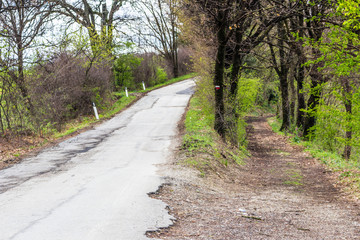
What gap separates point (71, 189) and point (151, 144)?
6.34 meters

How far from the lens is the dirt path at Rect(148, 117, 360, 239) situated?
5.18m

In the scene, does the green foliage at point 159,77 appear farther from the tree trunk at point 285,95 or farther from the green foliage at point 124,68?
the tree trunk at point 285,95

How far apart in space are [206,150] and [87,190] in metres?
5.64

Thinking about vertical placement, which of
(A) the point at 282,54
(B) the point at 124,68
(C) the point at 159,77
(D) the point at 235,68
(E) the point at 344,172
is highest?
(B) the point at 124,68

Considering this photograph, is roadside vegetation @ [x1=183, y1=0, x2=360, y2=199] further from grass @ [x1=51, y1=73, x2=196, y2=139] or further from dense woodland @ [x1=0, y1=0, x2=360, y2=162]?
grass @ [x1=51, y1=73, x2=196, y2=139]

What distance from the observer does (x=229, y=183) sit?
387 inches

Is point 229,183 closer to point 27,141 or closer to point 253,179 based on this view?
point 253,179

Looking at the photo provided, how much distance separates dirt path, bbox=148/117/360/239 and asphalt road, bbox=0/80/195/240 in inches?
19.5

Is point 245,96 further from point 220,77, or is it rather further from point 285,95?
point 285,95

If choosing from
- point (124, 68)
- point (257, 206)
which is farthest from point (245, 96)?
point (124, 68)

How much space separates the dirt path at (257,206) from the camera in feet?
17.0

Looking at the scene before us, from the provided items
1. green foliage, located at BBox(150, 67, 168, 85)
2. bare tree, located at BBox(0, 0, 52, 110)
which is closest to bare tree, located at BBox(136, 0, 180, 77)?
green foliage, located at BBox(150, 67, 168, 85)

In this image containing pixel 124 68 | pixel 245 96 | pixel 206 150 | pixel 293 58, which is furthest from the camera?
pixel 124 68

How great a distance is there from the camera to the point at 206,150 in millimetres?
11859
